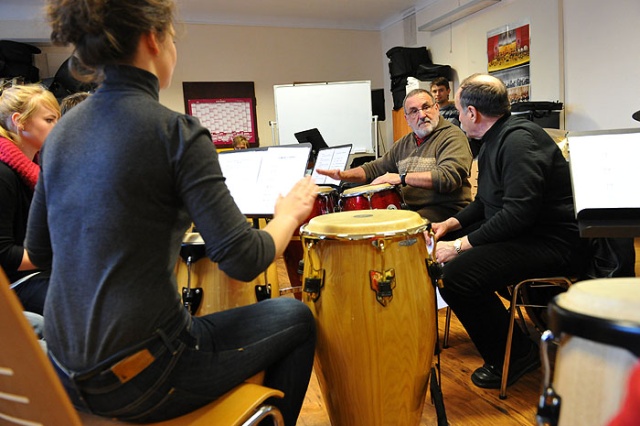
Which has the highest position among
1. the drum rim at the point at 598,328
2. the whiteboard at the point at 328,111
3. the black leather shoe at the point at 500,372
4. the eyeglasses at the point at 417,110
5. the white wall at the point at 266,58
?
the white wall at the point at 266,58

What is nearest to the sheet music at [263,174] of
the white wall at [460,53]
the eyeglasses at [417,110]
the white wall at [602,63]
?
the eyeglasses at [417,110]

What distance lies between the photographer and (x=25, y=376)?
67 centimetres

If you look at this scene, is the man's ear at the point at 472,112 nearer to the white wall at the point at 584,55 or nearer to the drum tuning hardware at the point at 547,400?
the drum tuning hardware at the point at 547,400

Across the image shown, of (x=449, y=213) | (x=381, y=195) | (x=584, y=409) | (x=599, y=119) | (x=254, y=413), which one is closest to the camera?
(x=584, y=409)

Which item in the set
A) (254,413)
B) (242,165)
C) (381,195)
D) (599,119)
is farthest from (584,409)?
(599,119)

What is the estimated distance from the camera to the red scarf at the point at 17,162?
1.58 m

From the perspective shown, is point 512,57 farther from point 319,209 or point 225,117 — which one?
point 225,117

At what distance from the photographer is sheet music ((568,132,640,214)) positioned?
4.57 ft

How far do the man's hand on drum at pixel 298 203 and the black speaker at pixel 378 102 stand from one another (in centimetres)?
618

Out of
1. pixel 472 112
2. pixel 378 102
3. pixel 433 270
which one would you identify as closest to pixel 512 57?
pixel 378 102

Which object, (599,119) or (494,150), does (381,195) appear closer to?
(494,150)

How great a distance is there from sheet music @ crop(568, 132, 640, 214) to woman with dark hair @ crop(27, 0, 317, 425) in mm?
1044

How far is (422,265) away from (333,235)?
0.94 feet

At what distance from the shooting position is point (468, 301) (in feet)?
5.68
